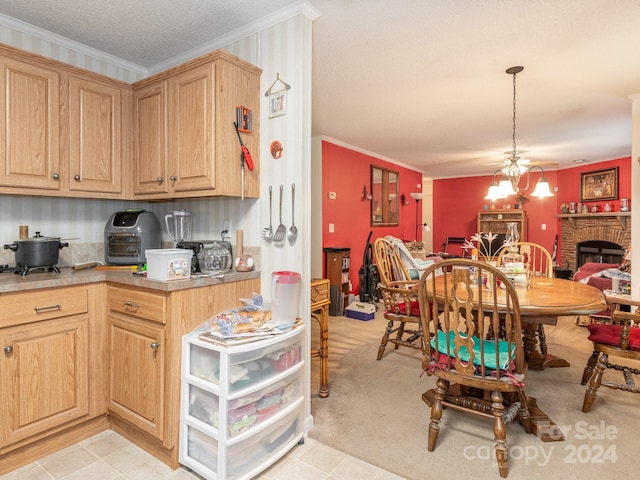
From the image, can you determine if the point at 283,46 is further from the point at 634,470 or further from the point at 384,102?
the point at 634,470

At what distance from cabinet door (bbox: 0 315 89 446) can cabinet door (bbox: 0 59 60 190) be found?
33.5 inches

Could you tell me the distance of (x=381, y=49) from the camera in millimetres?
2604

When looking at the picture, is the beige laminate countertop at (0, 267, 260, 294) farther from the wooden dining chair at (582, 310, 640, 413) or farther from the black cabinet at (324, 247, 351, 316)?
the black cabinet at (324, 247, 351, 316)

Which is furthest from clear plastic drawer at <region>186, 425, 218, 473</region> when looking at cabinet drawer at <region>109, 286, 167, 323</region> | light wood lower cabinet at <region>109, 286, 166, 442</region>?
cabinet drawer at <region>109, 286, 167, 323</region>

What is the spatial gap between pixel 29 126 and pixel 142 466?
77.1 inches

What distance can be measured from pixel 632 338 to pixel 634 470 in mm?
809

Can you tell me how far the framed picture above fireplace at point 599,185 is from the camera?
6.84m

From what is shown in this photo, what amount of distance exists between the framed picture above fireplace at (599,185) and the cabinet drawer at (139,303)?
804 cm

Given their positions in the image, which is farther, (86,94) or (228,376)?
(86,94)

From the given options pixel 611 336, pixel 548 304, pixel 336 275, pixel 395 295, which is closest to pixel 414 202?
pixel 336 275

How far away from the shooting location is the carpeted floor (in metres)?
1.85

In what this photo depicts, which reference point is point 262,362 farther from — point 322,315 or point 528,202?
point 528,202

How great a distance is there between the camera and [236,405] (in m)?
1.69

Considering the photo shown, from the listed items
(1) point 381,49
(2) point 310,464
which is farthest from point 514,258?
(2) point 310,464
